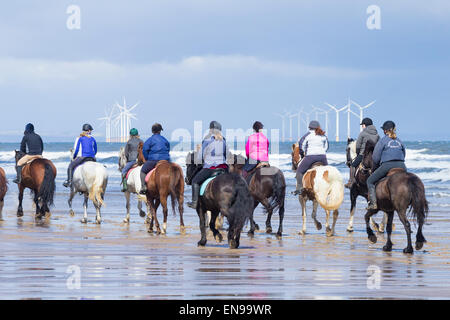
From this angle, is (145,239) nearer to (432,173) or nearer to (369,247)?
(369,247)

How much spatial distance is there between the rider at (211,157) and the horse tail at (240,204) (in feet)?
3.89

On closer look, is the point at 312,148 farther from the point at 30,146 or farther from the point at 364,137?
the point at 30,146

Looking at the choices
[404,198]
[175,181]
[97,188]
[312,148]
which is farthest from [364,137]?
[97,188]

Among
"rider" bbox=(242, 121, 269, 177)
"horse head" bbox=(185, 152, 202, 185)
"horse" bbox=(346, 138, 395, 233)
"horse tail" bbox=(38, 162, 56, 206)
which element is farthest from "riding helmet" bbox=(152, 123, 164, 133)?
"horse" bbox=(346, 138, 395, 233)

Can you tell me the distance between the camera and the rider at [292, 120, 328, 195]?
19.3 m

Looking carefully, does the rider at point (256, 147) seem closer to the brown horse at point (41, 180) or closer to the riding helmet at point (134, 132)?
the riding helmet at point (134, 132)

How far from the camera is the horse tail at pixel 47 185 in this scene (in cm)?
2259

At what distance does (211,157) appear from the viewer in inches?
655

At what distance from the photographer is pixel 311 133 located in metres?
19.3

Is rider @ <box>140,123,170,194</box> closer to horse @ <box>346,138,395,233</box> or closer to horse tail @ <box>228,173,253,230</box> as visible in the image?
horse tail @ <box>228,173,253,230</box>

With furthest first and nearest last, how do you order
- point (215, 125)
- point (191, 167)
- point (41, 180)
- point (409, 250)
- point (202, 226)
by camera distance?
point (41, 180) < point (191, 167) < point (215, 125) < point (202, 226) < point (409, 250)

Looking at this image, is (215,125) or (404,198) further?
(215,125)

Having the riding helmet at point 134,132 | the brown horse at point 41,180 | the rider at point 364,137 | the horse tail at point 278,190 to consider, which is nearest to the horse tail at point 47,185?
the brown horse at point 41,180

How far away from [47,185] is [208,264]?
10.3 meters
